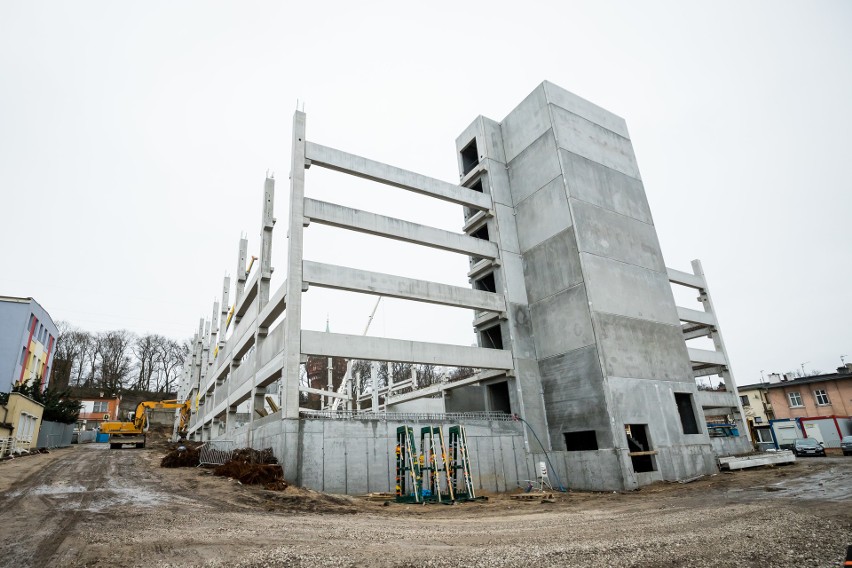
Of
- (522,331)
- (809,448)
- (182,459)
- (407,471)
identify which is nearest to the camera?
(407,471)

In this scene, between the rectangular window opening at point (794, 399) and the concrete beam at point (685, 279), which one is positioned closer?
the concrete beam at point (685, 279)

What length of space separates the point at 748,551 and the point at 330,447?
1512 centimetres

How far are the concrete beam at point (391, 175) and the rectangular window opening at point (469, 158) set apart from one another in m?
4.99

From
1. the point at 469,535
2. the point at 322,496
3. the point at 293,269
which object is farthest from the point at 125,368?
the point at 469,535

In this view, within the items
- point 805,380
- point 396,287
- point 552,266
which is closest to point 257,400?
point 396,287

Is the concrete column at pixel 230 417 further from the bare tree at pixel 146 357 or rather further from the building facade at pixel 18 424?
the bare tree at pixel 146 357

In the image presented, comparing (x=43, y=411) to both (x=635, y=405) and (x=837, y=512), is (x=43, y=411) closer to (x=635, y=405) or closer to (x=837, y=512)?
(x=635, y=405)

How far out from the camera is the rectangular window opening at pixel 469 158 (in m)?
33.5

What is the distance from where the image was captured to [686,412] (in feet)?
87.6

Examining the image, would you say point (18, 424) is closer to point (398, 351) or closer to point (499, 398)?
point (398, 351)

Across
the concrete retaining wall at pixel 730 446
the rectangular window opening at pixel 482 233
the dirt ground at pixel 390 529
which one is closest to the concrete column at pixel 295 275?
the dirt ground at pixel 390 529

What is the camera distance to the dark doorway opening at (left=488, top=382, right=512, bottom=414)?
92.7 feet

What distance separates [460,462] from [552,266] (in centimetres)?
1299

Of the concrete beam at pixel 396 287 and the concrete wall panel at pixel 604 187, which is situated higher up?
the concrete wall panel at pixel 604 187
